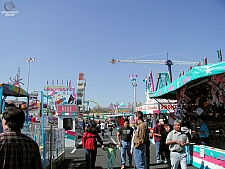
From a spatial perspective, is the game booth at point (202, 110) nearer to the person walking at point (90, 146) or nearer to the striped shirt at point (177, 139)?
the striped shirt at point (177, 139)

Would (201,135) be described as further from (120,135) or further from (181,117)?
(120,135)

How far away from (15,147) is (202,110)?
7.72 metres

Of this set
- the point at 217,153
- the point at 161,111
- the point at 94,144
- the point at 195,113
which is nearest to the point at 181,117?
the point at 195,113

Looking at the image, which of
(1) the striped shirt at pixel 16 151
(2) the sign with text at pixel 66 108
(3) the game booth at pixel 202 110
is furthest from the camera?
(2) the sign with text at pixel 66 108

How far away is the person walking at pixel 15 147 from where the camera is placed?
2223 mm

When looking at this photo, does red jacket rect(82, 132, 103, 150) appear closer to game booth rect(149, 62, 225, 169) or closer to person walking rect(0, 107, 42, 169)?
game booth rect(149, 62, 225, 169)

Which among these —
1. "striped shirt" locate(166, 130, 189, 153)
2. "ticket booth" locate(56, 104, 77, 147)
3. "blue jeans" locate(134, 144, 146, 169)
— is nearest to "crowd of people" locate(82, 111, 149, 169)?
"blue jeans" locate(134, 144, 146, 169)

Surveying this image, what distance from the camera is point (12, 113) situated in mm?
2328

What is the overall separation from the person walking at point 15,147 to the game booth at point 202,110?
4.83m

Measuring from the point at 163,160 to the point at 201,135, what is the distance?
1.70 m

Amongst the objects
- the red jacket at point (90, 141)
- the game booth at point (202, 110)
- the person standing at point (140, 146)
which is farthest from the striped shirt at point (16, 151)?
the game booth at point (202, 110)

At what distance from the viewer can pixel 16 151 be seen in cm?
225

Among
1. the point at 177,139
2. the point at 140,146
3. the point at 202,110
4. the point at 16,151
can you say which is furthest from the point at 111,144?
the point at 16,151

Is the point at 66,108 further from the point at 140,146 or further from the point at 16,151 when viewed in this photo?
the point at 16,151
